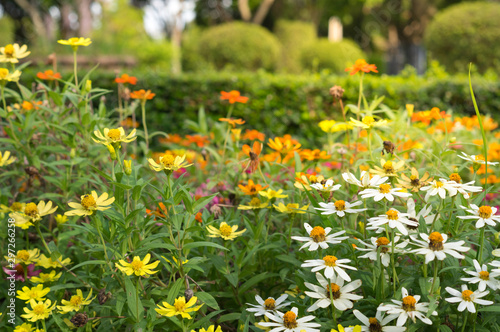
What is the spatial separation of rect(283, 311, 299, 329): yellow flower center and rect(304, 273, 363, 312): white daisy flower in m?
0.06

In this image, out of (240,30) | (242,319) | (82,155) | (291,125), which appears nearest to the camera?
(242,319)

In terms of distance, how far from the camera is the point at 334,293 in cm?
105

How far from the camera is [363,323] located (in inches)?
41.7

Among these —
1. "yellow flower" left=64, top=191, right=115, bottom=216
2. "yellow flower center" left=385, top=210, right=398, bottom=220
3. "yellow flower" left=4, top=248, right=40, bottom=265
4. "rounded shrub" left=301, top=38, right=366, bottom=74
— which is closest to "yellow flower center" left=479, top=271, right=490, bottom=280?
"yellow flower center" left=385, top=210, right=398, bottom=220

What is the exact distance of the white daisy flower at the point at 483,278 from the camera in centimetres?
97

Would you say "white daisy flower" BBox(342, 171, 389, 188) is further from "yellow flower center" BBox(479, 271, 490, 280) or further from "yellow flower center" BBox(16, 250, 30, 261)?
"yellow flower center" BBox(16, 250, 30, 261)

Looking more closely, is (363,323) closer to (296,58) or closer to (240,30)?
(240,30)

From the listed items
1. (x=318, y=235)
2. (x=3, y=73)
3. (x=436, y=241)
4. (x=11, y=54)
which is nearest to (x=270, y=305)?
(x=318, y=235)

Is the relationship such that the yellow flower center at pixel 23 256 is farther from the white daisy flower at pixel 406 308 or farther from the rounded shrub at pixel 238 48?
the rounded shrub at pixel 238 48

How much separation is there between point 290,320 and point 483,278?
468mm

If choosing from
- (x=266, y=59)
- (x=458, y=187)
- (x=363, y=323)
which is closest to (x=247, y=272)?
(x=363, y=323)

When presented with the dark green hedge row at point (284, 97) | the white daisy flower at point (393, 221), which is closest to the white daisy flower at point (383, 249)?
the white daisy flower at point (393, 221)

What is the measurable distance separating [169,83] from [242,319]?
4127mm

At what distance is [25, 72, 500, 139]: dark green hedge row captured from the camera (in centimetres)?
460
